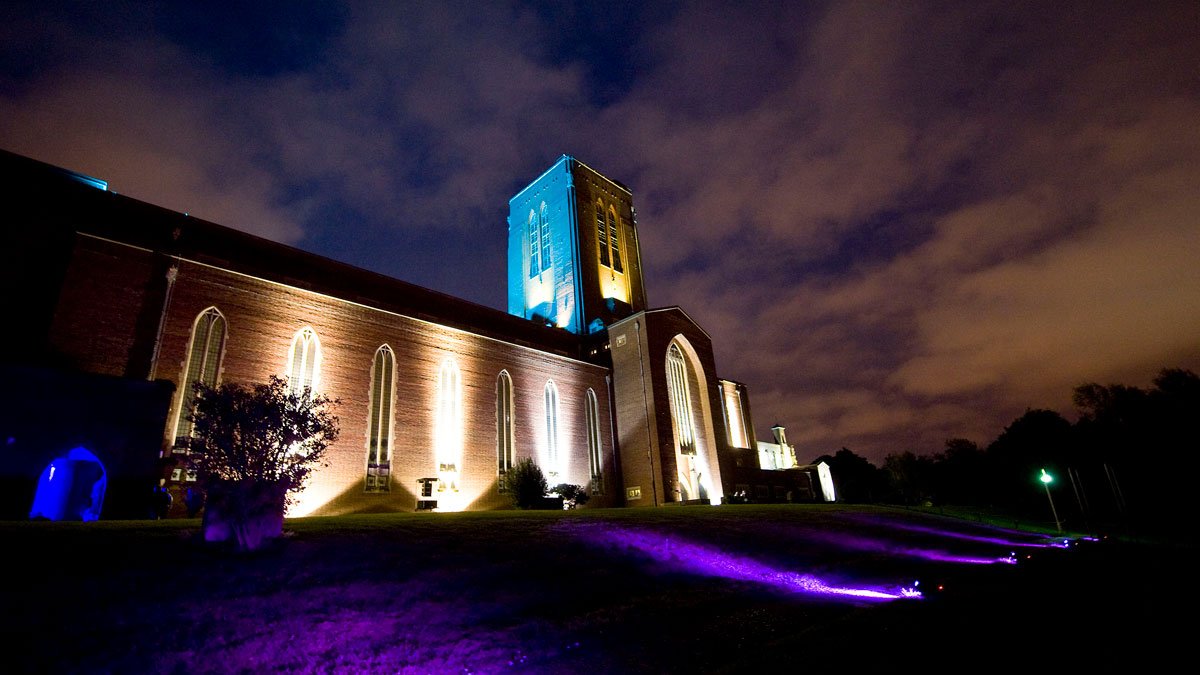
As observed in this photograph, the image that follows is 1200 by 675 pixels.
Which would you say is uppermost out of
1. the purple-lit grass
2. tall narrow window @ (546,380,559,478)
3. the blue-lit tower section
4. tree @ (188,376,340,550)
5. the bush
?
the blue-lit tower section

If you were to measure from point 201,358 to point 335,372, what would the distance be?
470 centimetres

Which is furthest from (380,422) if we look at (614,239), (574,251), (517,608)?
(614,239)

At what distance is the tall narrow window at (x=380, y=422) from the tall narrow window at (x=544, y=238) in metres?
21.2

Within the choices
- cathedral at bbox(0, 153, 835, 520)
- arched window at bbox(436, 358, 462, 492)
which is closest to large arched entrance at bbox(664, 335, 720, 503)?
cathedral at bbox(0, 153, 835, 520)

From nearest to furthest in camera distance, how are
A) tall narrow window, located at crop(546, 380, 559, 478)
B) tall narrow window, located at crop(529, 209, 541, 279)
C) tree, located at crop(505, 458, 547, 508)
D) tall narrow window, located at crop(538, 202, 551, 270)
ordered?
tree, located at crop(505, 458, 547, 508) → tall narrow window, located at crop(546, 380, 559, 478) → tall narrow window, located at crop(538, 202, 551, 270) → tall narrow window, located at crop(529, 209, 541, 279)

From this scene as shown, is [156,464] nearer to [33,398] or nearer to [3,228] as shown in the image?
[33,398]

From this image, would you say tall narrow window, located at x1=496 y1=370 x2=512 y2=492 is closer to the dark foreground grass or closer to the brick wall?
the brick wall

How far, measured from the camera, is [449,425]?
27.0 m

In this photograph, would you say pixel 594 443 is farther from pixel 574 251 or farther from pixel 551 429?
pixel 574 251

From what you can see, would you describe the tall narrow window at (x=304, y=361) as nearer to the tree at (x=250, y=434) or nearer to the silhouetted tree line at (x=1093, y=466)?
the tree at (x=250, y=434)

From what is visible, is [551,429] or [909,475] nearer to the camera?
[551,429]

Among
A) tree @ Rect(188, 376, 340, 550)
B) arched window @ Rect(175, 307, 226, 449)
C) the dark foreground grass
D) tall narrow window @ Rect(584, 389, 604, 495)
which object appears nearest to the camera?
the dark foreground grass

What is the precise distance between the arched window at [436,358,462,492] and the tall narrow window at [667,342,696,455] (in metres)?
13.0

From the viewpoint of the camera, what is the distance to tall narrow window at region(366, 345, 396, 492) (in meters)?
23.6
